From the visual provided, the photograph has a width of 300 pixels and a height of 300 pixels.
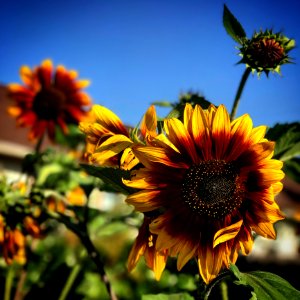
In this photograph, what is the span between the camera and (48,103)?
2830 mm

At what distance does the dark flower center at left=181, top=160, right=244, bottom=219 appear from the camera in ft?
3.27

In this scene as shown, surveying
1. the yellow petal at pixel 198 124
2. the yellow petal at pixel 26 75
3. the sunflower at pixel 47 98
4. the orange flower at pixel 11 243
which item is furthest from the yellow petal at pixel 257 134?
the yellow petal at pixel 26 75

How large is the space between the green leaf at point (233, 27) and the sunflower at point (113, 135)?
0.98 ft

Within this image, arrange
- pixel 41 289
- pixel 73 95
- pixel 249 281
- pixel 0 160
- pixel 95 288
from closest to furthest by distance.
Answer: pixel 249 281
pixel 41 289
pixel 95 288
pixel 73 95
pixel 0 160

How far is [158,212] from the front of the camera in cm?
98

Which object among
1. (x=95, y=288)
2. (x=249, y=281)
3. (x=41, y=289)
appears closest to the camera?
(x=249, y=281)

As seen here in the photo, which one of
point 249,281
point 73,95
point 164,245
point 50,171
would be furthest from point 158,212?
point 73,95

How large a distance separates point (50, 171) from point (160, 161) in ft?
3.97

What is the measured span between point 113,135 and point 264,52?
46 cm

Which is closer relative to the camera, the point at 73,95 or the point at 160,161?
the point at 160,161

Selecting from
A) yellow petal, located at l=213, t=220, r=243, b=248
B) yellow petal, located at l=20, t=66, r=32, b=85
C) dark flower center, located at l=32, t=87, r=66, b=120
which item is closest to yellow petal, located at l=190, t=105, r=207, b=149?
yellow petal, located at l=213, t=220, r=243, b=248

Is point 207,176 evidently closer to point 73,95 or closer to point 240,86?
point 240,86

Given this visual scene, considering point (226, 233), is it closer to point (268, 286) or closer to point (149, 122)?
point (268, 286)

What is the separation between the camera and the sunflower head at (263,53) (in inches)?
42.2
